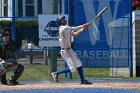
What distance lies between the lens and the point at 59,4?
774 inches

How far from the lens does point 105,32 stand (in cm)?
1922

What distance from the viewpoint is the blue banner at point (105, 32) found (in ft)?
62.8

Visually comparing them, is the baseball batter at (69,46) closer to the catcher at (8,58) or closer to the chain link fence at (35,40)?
the catcher at (8,58)

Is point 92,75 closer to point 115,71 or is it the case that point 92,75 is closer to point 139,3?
point 115,71

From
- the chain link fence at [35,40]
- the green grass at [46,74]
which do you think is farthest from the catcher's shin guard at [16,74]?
the chain link fence at [35,40]

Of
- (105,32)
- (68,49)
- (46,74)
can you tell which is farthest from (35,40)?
(68,49)

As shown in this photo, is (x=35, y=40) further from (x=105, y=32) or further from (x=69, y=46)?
(x=69, y=46)

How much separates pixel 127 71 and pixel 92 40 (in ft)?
5.71

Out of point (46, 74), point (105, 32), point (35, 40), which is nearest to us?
point (105, 32)

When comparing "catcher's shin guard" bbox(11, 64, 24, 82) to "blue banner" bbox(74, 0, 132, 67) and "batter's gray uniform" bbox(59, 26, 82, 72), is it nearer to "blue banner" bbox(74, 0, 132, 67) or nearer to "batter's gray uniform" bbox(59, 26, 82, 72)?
"batter's gray uniform" bbox(59, 26, 82, 72)

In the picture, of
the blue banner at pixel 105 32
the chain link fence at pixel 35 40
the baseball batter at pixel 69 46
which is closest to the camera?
the baseball batter at pixel 69 46

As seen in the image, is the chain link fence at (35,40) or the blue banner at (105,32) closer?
the chain link fence at (35,40)

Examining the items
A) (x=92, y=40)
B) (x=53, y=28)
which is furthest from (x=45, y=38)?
(x=92, y=40)

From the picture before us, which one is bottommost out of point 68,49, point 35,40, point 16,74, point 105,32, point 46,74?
point 46,74
